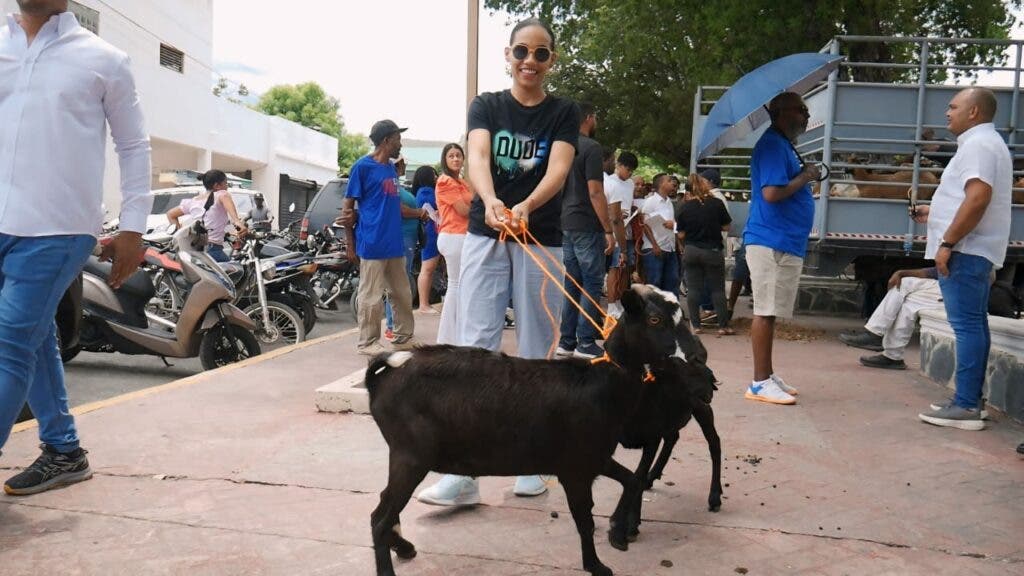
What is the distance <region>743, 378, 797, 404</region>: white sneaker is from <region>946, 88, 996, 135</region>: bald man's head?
2.18m

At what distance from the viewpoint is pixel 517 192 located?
4016mm

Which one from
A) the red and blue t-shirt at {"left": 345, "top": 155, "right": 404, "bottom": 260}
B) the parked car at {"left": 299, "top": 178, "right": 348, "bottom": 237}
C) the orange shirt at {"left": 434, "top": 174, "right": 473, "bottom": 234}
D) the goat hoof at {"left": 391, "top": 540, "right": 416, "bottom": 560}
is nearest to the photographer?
the goat hoof at {"left": 391, "top": 540, "right": 416, "bottom": 560}

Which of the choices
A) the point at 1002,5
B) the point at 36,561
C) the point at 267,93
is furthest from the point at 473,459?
the point at 267,93

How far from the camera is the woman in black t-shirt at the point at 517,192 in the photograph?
3.89 metres

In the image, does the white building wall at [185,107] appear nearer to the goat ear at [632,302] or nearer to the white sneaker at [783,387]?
the white sneaker at [783,387]

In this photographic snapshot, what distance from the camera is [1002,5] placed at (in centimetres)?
1496

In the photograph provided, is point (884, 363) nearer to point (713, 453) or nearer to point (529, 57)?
point (713, 453)

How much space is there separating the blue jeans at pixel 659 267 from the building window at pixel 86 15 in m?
18.7

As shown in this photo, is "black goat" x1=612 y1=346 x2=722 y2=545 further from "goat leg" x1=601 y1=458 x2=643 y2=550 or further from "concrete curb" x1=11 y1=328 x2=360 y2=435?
"concrete curb" x1=11 y1=328 x2=360 y2=435

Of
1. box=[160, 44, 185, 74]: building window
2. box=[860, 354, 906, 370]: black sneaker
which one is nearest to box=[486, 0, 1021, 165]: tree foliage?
box=[860, 354, 906, 370]: black sneaker

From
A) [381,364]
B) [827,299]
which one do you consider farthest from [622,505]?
[827,299]

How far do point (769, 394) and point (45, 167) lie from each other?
4938 mm

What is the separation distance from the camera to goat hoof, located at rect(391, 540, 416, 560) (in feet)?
10.7

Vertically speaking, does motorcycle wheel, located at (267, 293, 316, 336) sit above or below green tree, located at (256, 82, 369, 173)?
below
